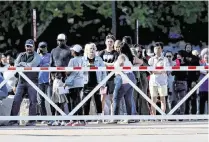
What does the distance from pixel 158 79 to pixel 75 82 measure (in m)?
1.78

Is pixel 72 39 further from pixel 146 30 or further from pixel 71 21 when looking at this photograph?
pixel 146 30

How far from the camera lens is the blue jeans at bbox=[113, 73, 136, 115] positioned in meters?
12.3

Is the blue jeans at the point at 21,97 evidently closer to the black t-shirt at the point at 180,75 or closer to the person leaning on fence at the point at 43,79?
the person leaning on fence at the point at 43,79

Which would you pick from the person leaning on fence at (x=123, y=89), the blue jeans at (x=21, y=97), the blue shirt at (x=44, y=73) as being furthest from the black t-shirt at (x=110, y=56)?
the blue jeans at (x=21, y=97)

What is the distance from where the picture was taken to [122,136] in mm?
10656

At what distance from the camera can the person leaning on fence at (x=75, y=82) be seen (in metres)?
12.2

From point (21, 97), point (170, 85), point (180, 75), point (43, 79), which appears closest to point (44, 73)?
point (43, 79)

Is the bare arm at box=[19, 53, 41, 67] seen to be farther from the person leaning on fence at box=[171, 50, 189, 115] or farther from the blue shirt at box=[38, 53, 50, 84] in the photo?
the person leaning on fence at box=[171, 50, 189, 115]

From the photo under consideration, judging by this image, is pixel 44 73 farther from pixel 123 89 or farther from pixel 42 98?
pixel 123 89

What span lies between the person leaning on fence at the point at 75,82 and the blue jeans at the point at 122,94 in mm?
678

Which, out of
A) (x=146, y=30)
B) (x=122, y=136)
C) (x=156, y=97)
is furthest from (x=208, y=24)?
(x=122, y=136)

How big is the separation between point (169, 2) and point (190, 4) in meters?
0.83

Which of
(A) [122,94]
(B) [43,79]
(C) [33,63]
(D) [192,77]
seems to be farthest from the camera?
(D) [192,77]

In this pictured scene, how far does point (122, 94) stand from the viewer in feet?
40.5
